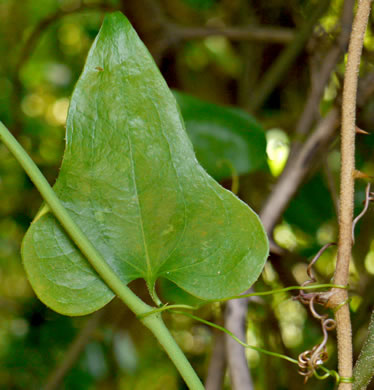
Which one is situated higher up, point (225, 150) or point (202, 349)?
point (225, 150)

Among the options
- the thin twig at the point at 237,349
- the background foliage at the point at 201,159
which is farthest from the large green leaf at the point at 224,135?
the thin twig at the point at 237,349

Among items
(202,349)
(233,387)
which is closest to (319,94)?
(233,387)

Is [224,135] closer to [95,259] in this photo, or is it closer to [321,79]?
[321,79]

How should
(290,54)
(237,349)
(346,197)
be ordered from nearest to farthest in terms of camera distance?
(346,197) → (237,349) → (290,54)

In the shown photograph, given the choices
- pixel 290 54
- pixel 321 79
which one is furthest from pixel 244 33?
pixel 321 79

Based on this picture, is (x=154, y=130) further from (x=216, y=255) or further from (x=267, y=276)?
(x=267, y=276)

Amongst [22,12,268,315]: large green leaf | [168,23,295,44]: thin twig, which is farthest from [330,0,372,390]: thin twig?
[168,23,295,44]: thin twig

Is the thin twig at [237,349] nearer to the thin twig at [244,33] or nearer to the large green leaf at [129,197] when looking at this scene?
the large green leaf at [129,197]
